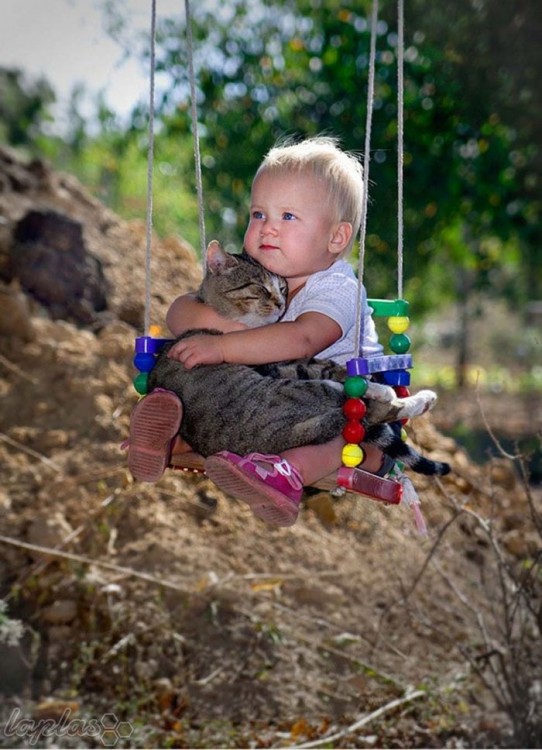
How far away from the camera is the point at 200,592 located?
4.43 meters

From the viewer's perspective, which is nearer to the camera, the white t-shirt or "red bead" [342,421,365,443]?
"red bead" [342,421,365,443]

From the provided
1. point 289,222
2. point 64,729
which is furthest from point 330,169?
point 64,729

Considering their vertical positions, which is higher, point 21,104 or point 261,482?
point 21,104

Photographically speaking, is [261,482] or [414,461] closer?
[261,482]

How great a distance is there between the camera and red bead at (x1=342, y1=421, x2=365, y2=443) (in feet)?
7.59

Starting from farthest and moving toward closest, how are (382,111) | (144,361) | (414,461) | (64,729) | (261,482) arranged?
(382,111), (64,729), (144,361), (414,461), (261,482)

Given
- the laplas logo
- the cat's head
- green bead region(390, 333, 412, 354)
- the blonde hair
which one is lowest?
the laplas logo

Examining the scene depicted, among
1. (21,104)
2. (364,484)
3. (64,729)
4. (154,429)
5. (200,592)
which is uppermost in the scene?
(21,104)

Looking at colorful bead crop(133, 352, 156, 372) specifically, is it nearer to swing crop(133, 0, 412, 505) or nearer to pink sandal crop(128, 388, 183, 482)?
swing crop(133, 0, 412, 505)

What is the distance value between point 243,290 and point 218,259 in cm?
11

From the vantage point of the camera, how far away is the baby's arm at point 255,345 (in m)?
2.36

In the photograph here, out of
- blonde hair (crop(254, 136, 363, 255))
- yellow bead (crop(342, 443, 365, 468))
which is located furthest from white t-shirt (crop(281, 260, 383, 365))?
yellow bead (crop(342, 443, 365, 468))

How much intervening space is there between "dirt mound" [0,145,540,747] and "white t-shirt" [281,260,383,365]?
138 cm

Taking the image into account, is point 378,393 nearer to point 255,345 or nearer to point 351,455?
point 351,455
